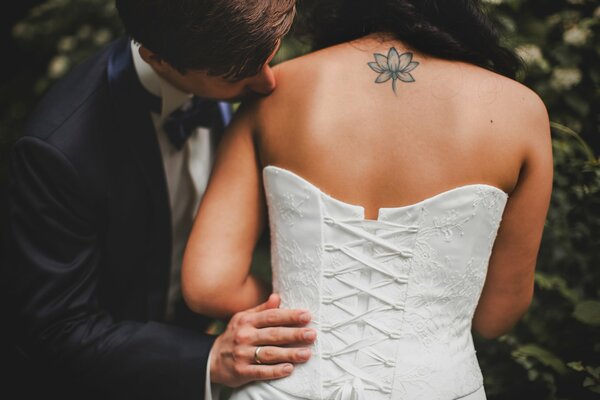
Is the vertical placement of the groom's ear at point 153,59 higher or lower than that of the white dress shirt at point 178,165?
higher

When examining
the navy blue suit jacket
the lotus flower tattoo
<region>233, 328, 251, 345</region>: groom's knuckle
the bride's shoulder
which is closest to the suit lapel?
the navy blue suit jacket

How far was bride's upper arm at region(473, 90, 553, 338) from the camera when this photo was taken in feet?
4.78

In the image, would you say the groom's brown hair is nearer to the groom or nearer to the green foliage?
the groom

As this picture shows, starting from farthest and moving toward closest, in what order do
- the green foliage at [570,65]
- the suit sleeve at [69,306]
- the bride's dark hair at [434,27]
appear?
the green foliage at [570,65] → the suit sleeve at [69,306] → the bride's dark hair at [434,27]

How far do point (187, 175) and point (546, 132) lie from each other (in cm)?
143

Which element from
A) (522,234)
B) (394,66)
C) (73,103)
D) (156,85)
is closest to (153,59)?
(156,85)

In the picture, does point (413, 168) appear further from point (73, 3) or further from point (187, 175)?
point (73, 3)

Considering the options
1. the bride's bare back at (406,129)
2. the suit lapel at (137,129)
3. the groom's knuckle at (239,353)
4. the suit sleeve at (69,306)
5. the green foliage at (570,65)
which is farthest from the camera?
the green foliage at (570,65)

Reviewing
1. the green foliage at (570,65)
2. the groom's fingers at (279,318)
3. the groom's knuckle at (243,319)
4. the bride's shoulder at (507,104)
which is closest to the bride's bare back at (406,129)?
the bride's shoulder at (507,104)

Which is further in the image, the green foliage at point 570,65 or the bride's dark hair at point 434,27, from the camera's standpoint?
the green foliage at point 570,65

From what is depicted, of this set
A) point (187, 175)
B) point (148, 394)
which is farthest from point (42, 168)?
point (148, 394)

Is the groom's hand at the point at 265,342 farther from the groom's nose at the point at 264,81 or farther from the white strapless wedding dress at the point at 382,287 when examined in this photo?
the groom's nose at the point at 264,81

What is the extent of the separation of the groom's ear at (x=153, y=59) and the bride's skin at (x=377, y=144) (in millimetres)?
341

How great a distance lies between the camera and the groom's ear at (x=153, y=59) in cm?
169
